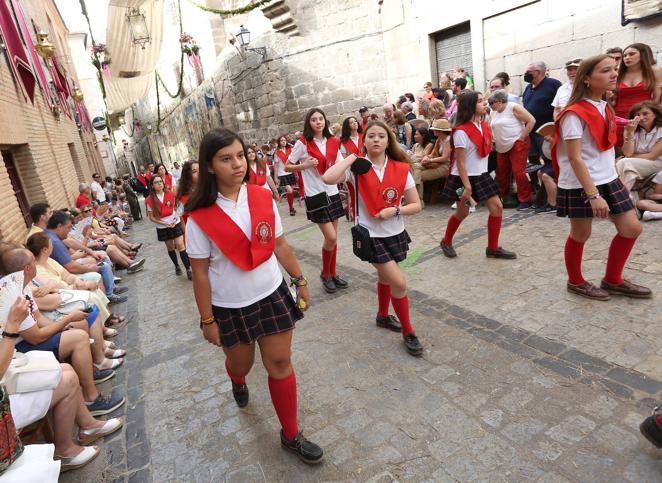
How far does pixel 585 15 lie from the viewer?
809 cm

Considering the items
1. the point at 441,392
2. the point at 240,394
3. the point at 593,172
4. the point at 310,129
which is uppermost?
the point at 310,129

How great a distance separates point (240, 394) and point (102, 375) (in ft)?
5.44

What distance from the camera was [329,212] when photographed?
509 cm

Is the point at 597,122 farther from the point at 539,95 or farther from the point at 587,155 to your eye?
the point at 539,95

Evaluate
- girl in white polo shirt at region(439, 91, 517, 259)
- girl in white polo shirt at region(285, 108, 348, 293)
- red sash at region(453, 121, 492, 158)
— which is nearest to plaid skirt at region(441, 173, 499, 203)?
girl in white polo shirt at region(439, 91, 517, 259)

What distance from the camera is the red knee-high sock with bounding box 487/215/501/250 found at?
511 cm

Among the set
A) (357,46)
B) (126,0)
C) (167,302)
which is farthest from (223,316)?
(126,0)

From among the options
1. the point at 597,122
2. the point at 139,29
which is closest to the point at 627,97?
the point at 597,122

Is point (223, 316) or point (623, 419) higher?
point (223, 316)

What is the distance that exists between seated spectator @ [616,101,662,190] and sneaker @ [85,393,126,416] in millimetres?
6137

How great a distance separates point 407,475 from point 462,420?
0.56 metres

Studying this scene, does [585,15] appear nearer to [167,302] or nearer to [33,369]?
[167,302]

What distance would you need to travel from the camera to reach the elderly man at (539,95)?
711cm

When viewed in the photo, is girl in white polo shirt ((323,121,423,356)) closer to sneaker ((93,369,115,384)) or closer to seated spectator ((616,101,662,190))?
sneaker ((93,369,115,384))
